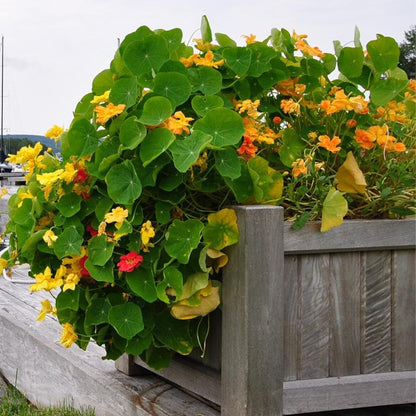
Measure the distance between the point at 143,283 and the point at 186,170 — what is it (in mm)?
282

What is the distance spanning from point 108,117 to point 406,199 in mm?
733

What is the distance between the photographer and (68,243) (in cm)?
153

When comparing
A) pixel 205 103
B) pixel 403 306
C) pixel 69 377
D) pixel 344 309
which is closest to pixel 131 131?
pixel 205 103

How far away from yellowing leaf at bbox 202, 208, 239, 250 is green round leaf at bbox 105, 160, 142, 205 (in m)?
0.18

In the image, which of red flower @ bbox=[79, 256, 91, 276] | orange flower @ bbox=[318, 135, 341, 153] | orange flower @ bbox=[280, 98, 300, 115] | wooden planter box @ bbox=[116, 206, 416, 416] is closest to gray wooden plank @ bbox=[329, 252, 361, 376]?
wooden planter box @ bbox=[116, 206, 416, 416]

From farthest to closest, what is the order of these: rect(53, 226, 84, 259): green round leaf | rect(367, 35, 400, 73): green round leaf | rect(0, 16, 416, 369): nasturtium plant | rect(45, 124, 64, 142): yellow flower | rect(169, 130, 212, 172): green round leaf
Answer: rect(45, 124, 64, 142): yellow flower → rect(367, 35, 400, 73): green round leaf → rect(53, 226, 84, 259): green round leaf → rect(0, 16, 416, 369): nasturtium plant → rect(169, 130, 212, 172): green round leaf

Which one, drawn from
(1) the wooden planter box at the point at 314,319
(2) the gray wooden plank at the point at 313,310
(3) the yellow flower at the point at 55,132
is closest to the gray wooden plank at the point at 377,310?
(1) the wooden planter box at the point at 314,319

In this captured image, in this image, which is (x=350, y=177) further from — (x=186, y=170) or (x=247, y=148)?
(x=186, y=170)

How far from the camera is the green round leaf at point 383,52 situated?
1623 mm

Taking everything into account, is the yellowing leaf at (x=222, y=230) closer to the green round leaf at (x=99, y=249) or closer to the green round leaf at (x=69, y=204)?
the green round leaf at (x=99, y=249)

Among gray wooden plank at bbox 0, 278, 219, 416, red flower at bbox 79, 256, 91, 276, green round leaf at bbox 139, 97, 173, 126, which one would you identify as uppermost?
green round leaf at bbox 139, 97, 173, 126

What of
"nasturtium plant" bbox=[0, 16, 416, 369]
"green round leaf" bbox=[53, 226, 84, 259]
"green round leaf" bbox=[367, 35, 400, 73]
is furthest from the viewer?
"green round leaf" bbox=[367, 35, 400, 73]

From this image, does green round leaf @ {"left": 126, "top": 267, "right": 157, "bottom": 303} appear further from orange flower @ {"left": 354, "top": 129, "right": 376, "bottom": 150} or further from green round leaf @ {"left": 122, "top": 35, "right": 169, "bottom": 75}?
orange flower @ {"left": 354, "top": 129, "right": 376, "bottom": 150}

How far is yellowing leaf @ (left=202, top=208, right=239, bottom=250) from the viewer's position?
1.42 meters
